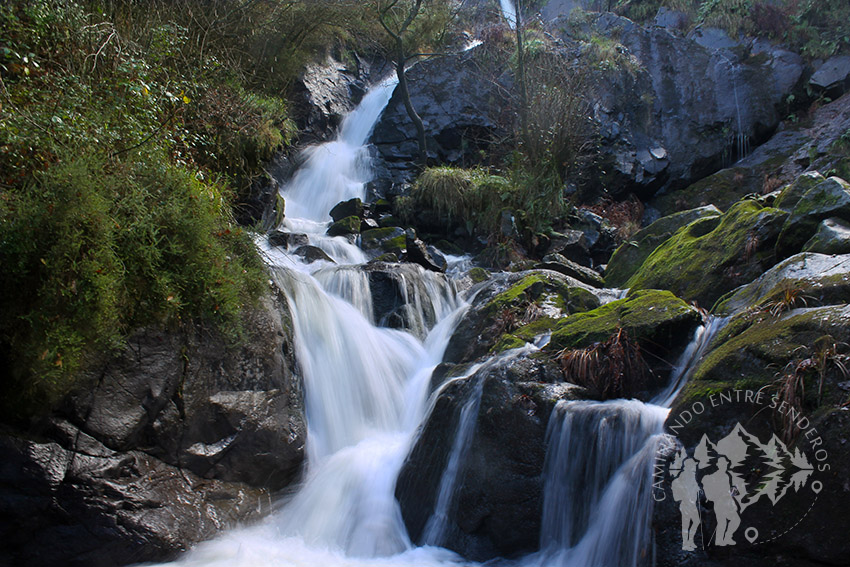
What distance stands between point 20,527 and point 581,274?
700 cm

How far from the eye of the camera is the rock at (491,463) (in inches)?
154

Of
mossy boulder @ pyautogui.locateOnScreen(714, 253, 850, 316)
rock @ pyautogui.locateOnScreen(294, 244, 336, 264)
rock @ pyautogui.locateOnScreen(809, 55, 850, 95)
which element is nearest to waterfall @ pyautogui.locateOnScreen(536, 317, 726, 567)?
mossy boulder @ pyautogui.locateOnScreen(714, 253, 850, 316)

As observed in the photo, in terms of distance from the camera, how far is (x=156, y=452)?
13.0 feet

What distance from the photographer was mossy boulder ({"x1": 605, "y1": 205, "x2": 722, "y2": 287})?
790 cm

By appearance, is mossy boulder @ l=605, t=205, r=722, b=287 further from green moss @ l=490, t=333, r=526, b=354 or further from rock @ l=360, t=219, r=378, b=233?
rock @ l=360, t=219, r=378, b=233

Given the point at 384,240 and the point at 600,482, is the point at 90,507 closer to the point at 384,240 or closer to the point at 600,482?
the point at 600,482

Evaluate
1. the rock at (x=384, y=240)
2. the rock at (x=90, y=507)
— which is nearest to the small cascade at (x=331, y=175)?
the rock at (x=384, y=240)

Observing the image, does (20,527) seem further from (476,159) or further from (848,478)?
(476,159)

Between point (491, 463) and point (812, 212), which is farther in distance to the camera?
point (812, 212)

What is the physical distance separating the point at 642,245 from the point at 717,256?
80.8 inches

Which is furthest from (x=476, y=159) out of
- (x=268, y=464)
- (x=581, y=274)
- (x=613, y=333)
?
(x=268, y=464)

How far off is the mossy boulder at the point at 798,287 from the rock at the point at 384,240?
547 cm

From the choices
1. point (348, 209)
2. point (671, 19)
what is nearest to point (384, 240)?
point (348, 209)

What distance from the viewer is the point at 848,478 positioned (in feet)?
9.40
